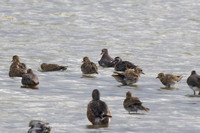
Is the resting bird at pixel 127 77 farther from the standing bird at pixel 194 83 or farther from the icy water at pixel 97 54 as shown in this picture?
the standing bird at pixel 194 83

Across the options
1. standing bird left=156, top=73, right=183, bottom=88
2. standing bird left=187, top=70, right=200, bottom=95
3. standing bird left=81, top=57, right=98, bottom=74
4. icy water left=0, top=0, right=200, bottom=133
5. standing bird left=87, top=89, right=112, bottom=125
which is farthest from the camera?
standing bird left=81, top=57, right=98, bottom=74

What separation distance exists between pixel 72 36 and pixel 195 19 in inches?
404

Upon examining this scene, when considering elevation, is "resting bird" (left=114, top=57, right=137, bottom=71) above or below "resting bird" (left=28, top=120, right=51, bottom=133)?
above

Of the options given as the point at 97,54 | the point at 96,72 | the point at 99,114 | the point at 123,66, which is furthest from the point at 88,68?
the point at 99,114

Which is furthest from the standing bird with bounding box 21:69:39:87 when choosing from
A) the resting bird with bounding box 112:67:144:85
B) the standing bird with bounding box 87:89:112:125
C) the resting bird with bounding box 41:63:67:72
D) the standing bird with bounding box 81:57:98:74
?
the standing bird with bounding box 87:89:112:125

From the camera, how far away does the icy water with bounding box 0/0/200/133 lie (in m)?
17.6

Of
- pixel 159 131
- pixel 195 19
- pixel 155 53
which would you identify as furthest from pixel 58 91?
A: pixel 195 19

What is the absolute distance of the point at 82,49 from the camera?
32438 millimetres

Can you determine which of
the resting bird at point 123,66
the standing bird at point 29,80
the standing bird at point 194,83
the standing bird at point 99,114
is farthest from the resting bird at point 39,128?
the resting bird at point 123,66

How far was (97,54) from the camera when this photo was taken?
31.6 meters

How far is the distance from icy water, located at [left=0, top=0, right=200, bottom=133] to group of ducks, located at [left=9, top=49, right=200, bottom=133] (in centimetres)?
29

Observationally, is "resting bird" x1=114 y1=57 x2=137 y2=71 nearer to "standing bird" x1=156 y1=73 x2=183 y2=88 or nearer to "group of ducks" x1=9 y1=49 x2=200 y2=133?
"group of ducks" x1=9 y1=49 x2=200 y2=133

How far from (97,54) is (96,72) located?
615 cm

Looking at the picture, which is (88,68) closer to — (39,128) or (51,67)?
(51,67)
